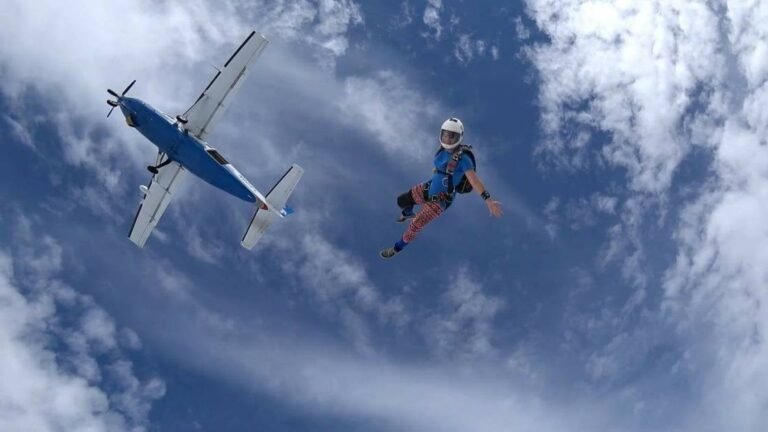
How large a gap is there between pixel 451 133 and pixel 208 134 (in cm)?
2743

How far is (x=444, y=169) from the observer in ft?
79.6

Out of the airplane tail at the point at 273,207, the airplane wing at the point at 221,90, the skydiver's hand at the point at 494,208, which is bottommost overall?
the skydiver's hand at the point at 494,208

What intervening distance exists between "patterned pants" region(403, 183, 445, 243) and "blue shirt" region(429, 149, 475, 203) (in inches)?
29.7

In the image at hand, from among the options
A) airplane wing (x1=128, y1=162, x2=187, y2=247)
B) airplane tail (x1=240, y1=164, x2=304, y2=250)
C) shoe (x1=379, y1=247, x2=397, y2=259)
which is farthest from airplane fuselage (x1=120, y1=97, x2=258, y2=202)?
shoe (x1=379, y1=247, x2=397, y2=259)

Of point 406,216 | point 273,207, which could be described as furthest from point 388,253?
point 273,207

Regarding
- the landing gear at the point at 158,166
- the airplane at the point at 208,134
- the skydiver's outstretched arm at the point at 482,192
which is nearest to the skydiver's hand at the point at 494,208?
the skydiver's outstretched arm at the point at 482,192

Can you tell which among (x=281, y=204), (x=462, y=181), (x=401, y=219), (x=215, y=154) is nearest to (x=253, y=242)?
(x=281, y=204)

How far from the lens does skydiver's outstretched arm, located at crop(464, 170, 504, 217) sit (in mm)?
21562

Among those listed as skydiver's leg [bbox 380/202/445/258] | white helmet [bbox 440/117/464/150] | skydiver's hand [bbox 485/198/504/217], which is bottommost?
skydiver's hand [bbox 485/198/504/217]

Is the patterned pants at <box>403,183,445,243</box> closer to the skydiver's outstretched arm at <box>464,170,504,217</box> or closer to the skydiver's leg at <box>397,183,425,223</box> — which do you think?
the skydiver's leg at <box>397,183,425,223</box>

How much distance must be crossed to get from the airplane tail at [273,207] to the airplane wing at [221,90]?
268 inches

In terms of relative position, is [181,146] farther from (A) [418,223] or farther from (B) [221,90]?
(A) [418,223]

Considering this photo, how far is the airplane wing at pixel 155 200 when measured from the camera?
49.1 m

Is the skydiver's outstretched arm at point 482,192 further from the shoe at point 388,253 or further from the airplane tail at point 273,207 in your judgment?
the airplane tail at point 273,207
